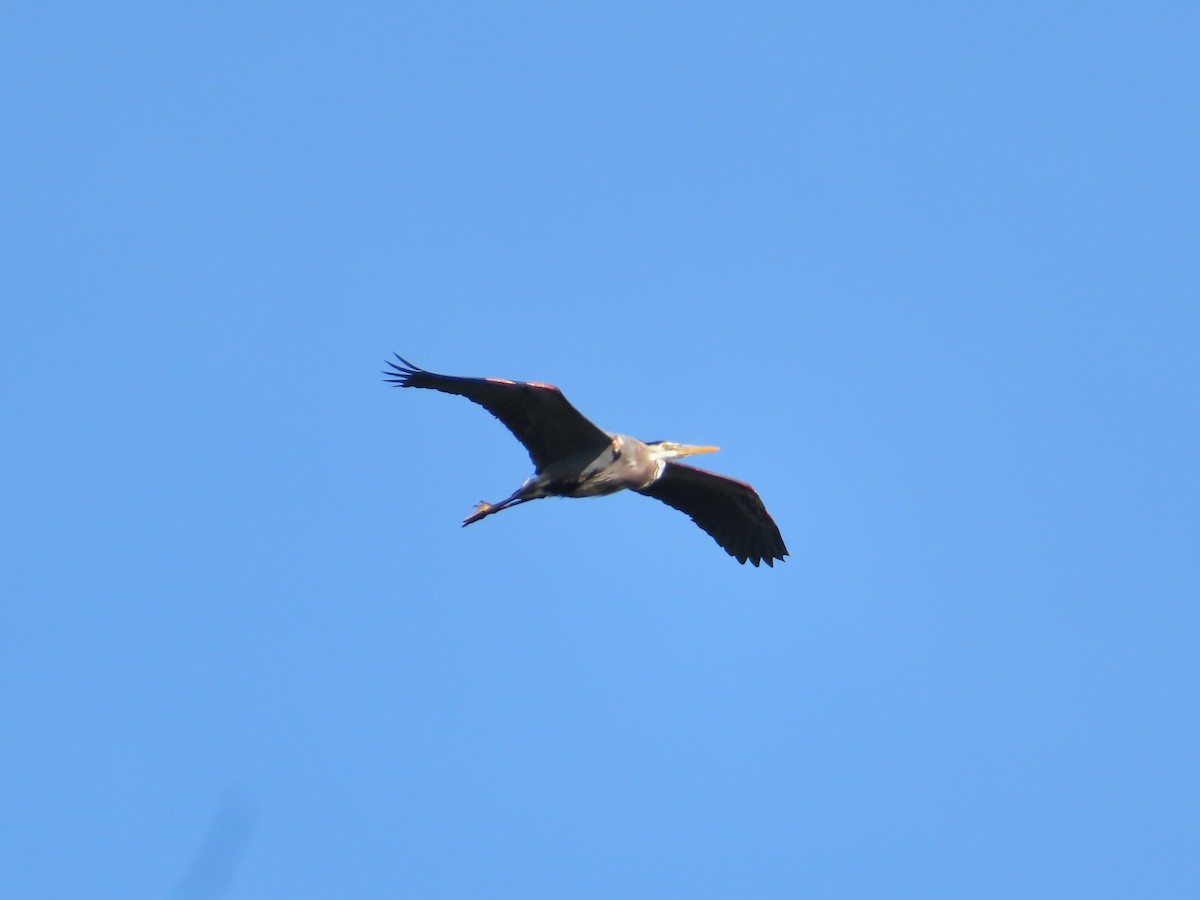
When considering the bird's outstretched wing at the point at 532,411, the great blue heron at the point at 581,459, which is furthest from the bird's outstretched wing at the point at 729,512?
the bird's outstretched wing at the point at 532,411

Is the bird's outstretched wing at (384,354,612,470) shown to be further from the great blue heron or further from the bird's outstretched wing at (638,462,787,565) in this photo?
the bird's outstretched wing at (638,462,787,565)

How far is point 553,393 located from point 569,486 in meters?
1.30

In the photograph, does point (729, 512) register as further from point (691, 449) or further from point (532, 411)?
point (532, 411)

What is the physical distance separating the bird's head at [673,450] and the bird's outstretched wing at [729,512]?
490mm

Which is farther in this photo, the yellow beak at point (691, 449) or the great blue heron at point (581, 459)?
the yellow beak at point (691, 449)

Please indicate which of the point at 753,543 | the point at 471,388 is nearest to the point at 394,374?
the point at 471,388

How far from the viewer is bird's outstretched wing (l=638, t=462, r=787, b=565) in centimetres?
1683

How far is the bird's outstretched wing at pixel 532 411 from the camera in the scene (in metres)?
13.5

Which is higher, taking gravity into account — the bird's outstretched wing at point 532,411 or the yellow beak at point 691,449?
the yellow beak at point 691,449

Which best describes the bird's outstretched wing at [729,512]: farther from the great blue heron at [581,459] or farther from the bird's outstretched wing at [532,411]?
the bird's outstretched wing at [532,411]

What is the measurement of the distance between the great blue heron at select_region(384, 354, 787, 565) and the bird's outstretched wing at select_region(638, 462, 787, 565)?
0.04 feet

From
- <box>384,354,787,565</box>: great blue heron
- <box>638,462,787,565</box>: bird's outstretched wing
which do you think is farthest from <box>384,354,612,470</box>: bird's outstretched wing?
<box>638,462,787,565</box>: bird's outstretched wing

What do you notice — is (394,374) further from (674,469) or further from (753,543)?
(753,543)

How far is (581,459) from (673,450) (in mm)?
1912
